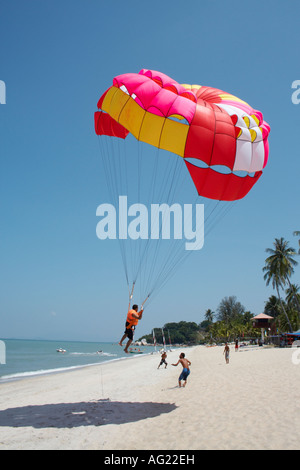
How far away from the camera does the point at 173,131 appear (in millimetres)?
9477

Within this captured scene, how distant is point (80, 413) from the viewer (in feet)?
31.8

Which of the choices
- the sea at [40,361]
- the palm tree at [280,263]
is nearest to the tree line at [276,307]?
the palm tree at [280,263]

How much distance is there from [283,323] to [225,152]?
4527 centimetres

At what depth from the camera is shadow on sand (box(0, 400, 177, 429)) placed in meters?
8.64

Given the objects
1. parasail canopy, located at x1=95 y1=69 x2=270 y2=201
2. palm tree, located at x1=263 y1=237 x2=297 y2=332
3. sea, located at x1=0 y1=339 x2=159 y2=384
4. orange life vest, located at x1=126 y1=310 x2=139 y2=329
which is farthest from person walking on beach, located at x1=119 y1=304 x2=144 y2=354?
palm tree, located at x1=263 y1=237 x2=297 y2=332

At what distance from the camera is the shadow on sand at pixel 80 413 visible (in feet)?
28.3

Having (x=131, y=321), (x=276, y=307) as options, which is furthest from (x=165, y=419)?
(x=276, y=307)

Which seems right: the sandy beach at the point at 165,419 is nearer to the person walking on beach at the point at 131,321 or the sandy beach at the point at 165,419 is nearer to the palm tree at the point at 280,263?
the person walking on beach at the point at 131,321

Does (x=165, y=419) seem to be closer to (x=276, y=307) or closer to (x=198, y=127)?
(x=198, y=127)

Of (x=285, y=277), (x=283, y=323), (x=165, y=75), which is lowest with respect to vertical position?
(x=283, y=323)

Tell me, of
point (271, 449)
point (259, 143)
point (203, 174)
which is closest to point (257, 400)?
point (271, 449)

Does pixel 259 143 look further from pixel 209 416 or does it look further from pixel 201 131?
pixel 209 416

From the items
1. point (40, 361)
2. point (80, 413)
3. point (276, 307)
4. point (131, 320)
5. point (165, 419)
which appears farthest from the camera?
point (276, 307)

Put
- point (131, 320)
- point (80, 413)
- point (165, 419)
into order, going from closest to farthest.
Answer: point (165, 419) < point (131, 320) < point (80, 413)
